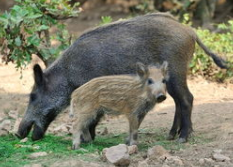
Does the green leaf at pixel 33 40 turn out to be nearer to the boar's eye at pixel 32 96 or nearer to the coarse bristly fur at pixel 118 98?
the boar's eye at pixel 32 96

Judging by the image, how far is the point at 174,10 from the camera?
13.4 metres

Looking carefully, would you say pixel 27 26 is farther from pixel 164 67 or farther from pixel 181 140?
pixel 181 140

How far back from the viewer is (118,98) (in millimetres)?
6625

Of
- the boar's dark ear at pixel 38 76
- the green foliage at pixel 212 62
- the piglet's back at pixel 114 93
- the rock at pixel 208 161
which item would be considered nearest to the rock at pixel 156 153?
the rock at pixel 208 161

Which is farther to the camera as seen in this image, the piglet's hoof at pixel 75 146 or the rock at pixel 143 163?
the piglet's hoof at pixel 75 146

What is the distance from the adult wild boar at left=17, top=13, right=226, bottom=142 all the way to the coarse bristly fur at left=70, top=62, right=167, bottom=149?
1.58 feet

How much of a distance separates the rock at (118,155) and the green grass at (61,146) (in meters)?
0.22

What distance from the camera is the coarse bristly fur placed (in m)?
6.56

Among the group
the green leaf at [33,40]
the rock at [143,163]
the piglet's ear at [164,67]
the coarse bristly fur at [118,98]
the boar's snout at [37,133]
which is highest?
the green leaf at [33,40]

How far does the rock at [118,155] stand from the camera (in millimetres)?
5650

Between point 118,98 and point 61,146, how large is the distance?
86cm

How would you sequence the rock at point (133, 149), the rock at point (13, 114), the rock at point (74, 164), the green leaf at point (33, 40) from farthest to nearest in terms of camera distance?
the rock at point (13, 114)
the green leaf at point (33, 40)
the rock at point (133, 149)
the rock at point (74, 164)

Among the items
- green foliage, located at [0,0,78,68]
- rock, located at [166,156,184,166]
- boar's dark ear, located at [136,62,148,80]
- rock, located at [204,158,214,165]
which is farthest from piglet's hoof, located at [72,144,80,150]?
green foliage, located at [0,0,78,68]

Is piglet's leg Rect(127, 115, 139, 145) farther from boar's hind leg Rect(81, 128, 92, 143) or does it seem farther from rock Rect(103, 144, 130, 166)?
rock Rect(103, 144, 130, 166)
